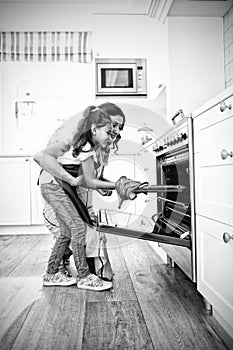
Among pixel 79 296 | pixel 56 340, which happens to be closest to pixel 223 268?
pixel 56 340

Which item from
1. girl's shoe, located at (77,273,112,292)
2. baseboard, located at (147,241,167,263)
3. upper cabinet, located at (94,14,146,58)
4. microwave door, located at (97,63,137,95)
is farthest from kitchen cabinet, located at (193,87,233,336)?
upper cabinet, located at (94,14,146,58)

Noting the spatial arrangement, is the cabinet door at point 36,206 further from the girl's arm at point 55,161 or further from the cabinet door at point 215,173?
the cabinet door at point 215,173

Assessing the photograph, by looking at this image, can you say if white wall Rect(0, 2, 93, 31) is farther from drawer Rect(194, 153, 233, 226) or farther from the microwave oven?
drawer Rect(194, 153, 233, 226)

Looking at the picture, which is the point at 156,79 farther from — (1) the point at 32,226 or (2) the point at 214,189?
(2) the point at 214,189

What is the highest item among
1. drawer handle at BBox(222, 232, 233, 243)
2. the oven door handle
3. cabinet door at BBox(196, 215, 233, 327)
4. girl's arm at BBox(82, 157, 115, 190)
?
girl's arm at BBox(82, 157, 115, 190)

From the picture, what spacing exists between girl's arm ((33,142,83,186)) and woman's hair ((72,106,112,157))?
60 millimetres

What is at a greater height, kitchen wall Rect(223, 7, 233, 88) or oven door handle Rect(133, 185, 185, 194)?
kitchen wall Rect(223, 7, 233, 88)

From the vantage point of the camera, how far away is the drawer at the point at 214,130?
1.14 meters

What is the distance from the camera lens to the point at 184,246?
1.57 m

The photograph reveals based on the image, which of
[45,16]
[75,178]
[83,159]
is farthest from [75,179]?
[45,16]

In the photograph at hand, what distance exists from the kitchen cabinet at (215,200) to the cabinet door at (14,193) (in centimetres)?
254

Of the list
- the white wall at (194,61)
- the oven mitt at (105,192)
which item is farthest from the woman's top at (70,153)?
the white wall at (194,61)

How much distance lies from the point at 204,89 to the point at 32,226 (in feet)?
7.20

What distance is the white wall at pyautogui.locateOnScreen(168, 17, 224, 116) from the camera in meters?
2.39
